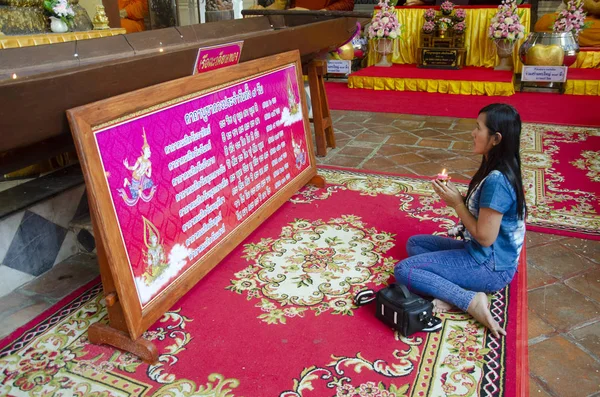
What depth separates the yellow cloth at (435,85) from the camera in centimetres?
626

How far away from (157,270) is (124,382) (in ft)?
1.38

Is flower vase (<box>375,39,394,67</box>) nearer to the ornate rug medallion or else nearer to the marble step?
the ornate rug medallion

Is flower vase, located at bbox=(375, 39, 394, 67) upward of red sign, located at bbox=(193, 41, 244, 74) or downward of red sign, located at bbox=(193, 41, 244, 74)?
downward

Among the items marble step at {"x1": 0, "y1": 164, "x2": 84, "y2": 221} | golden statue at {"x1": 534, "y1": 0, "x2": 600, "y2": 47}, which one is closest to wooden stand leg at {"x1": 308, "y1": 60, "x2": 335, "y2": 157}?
marble step at {"x1": 0, "y1": 164, "x2": 84, "y2": 221}

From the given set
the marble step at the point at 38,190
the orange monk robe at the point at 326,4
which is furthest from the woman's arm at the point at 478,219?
the orange monk robe at the point at 326,4

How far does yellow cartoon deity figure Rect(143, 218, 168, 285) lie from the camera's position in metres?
1.86

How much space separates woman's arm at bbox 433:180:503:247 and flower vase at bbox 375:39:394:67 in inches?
230

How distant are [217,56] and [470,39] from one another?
5.97m

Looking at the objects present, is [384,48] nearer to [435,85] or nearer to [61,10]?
[435,85]

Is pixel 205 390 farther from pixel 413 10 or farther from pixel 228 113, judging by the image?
pixel 413 10

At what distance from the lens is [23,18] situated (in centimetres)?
480

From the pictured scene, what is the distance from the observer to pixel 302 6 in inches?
341

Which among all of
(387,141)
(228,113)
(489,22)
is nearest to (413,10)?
(489,22)

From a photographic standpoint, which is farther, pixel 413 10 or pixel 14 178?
pixel 413 10
